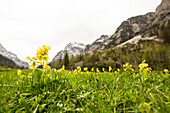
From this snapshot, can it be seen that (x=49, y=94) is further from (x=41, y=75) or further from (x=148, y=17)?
(x=148, y=17)

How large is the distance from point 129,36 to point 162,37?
6272cm

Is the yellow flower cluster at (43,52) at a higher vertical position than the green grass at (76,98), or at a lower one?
higher

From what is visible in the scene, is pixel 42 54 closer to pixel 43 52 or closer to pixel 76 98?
pixel 43 52

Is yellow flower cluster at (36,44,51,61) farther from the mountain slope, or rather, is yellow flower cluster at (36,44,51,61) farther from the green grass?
the mountain slope

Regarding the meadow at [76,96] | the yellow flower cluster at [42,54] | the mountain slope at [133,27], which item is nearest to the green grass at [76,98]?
the meadow at [76,96]

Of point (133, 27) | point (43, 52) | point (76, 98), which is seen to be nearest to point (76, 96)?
point (76, 98)

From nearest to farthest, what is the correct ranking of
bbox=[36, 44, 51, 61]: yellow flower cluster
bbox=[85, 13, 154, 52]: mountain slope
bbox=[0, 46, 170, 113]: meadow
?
bbox=[0, 46, 170, 113]: meadow
bbox=[36, 44, 51, 61]: yellow flower cluster
bbox=[85, 13, 154, 52]: mountain slope

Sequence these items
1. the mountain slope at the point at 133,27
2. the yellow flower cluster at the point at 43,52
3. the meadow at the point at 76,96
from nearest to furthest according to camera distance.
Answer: the meadow at the point at 76,96 → the yellow flower cluster at the point at 43,52 → the mountain slope at the point at 133,27

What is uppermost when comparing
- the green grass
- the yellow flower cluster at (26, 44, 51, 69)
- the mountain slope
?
the mountain slope

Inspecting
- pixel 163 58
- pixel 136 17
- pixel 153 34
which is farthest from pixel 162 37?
pixel 136 17

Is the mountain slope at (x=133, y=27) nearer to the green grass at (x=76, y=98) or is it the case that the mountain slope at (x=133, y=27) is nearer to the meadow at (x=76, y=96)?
the meadow at (x=76, y=96)

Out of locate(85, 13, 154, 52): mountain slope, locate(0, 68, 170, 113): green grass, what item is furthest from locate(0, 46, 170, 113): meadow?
locate(85, 13, 154, 52): mountain slope

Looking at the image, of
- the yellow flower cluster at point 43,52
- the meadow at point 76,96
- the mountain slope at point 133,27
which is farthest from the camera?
the mountain slope at point 133,27

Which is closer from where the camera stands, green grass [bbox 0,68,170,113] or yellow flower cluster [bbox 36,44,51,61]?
green grass [bbox 0,68,170,113]
